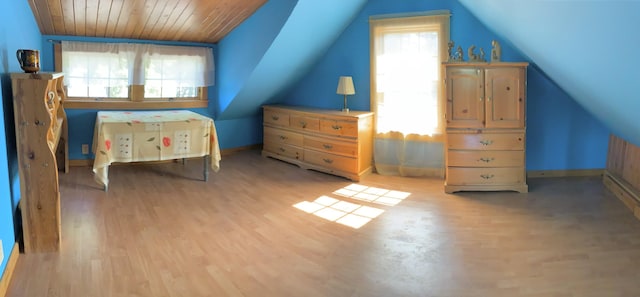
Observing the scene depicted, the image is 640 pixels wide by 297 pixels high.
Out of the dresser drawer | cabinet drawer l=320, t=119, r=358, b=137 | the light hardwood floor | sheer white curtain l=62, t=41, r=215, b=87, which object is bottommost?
the light hardwood floor

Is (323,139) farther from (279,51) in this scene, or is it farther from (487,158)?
(487,158)

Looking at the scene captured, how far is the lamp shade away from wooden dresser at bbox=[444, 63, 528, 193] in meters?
1.27

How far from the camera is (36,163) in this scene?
3180 millimetres

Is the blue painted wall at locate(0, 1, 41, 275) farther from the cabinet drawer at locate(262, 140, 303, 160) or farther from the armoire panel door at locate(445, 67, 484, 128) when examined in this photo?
the armoire panel door at locate(445, 67, 484, 128)

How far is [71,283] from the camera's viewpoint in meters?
2.75

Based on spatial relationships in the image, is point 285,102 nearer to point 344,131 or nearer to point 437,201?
point 344,131

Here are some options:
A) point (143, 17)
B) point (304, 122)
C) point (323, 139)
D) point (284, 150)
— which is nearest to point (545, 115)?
point (323, 139)

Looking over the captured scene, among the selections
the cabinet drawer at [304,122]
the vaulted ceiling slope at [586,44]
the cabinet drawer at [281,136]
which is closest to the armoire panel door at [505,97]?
the vaulted ceiling slope at [586,44]

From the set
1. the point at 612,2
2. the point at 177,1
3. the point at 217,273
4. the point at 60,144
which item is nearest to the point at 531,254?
the point at 612,2

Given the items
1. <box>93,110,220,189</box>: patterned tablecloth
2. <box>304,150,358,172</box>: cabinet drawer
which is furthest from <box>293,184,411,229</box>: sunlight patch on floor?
<box>93,110,220,189</box>: patterned tablecloth

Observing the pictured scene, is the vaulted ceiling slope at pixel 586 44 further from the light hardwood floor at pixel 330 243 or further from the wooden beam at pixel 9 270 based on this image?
the wooden beam at pixel 9 270

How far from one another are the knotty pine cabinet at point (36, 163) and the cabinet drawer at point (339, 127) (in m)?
2.95

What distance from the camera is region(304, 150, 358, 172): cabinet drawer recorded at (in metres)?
5.37

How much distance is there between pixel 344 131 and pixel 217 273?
9.21 feet
